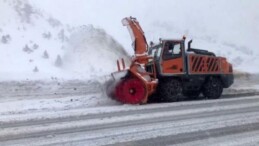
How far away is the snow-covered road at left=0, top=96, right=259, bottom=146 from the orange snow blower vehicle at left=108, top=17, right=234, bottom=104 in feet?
6.81

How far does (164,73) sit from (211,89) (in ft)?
8.08

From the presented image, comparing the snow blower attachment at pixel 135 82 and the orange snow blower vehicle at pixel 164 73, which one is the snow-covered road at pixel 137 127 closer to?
the snow blower attachment at pixel 135 82

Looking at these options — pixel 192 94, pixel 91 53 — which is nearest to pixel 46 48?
pixel 91 53

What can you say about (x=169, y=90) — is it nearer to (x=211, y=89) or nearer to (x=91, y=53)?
(x=211, y=89)

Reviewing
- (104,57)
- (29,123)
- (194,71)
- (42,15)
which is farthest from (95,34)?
(29,123)

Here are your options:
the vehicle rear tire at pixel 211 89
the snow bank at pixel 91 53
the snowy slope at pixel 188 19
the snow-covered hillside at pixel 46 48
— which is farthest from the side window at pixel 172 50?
the snowy slope at pixel 188 19

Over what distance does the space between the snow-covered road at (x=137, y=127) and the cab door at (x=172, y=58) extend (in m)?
3.16

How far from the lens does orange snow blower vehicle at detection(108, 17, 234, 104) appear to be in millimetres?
15289

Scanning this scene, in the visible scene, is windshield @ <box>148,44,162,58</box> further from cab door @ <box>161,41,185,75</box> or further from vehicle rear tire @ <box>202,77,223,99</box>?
vehicle rear tire @ <box>202,77,223,99</box>

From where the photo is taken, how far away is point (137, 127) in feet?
32.2

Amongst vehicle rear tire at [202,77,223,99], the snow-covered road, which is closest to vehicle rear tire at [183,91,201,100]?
vehicle rear tire at [202,77,223,99]

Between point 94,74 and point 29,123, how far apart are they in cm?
1119

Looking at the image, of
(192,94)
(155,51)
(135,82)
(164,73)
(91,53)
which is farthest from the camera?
(91,53)

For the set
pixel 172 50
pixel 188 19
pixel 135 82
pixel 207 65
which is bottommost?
pixel 135 82
